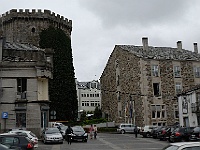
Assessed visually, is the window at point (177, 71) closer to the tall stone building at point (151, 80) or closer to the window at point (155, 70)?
the tall stone building at point (151, 80)

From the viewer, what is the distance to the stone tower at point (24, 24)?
53.4 metres

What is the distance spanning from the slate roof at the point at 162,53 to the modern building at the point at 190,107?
1104 cm

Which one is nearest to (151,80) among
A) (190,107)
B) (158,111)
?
(158,111)

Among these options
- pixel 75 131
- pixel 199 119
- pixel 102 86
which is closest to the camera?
pixel 75 131

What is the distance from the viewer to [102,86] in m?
69.2

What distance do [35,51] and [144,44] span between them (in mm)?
23071

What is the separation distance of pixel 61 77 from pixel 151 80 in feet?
46.8

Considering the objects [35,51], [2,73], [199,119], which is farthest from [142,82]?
[2,73]

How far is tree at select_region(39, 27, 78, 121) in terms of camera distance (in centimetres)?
5131

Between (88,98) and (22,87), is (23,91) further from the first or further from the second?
(88,98)

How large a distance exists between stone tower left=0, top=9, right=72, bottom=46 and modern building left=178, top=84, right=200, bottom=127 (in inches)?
983

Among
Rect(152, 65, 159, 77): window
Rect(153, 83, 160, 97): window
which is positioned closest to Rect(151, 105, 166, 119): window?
Rect(153, 83, 160, 97): window

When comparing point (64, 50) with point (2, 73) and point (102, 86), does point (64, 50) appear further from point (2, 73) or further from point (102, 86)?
point (2, 73)

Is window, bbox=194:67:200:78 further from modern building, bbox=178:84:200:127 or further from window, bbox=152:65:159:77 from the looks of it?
modern building, bbox=178:84:200:127
